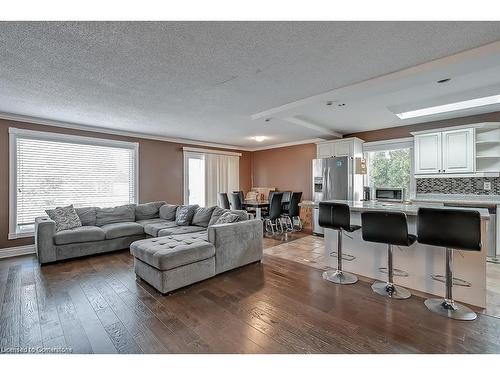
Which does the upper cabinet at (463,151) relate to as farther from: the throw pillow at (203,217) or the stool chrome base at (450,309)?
the throw pillow at (203,217)

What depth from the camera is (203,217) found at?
14.9 ft

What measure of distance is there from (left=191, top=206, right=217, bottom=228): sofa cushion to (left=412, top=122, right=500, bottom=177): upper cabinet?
416 centimetres

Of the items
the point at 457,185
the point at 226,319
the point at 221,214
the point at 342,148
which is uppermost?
the point at 342,148

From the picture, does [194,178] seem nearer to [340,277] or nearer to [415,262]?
[340,277]

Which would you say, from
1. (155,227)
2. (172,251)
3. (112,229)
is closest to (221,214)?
(155,227)

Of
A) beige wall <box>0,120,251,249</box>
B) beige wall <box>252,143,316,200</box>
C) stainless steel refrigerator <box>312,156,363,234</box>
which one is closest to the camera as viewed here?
stainless steel refrigerator <box>312,156,363,234</box>

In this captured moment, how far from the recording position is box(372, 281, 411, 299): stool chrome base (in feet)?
8.48

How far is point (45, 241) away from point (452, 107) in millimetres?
6721

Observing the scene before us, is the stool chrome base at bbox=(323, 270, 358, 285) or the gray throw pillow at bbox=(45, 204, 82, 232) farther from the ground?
the gray throw pillow at bbox=(45, 204, 82, 232)

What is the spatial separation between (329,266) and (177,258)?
2177 millimetres

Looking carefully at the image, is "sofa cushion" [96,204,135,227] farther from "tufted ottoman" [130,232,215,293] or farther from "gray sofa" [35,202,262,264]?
"tufted ottoman" [130,232,215,293]

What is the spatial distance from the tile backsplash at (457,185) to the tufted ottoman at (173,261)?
14.4 feet

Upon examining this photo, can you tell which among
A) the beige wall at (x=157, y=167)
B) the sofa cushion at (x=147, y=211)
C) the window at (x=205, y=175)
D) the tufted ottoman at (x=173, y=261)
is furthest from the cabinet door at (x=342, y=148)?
the sofa cushion at (x=147, y=211)

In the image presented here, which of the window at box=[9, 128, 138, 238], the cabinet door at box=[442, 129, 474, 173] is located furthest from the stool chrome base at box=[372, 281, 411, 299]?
the window at box=[9, 128, 138, 238]
